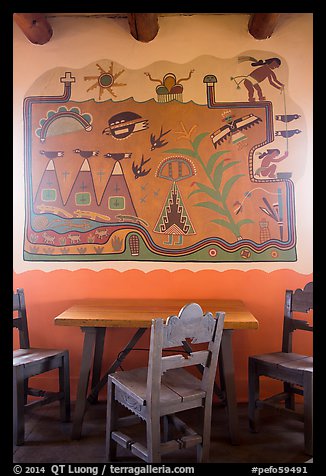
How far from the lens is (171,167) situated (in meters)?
3.54

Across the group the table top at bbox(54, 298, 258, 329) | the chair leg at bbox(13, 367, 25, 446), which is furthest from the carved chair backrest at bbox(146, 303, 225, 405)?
the chair leg at bbox(13, 367, 25, 446)

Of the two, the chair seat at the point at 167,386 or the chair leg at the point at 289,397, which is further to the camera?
the chair leg at the point at 289,397

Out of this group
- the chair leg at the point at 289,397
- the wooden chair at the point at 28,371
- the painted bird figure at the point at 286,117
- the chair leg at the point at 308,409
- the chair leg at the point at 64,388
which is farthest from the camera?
the painted bird figure at the point at 286,117

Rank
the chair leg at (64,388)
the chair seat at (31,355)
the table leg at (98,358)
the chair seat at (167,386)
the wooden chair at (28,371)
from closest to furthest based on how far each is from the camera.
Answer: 1. the chair seat at (167,386)
2. the wooden chair at (28,371)
3. the chair seat at (31,355)
4. the chair leg at (64,388)
5. the table leg at (98,358)

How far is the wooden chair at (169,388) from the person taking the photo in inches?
85.0

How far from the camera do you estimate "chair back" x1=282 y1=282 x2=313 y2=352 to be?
310 cm

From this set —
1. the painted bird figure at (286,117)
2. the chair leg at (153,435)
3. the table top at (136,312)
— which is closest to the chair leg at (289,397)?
the table top at (136,312)

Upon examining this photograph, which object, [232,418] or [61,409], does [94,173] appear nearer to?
[61,409]

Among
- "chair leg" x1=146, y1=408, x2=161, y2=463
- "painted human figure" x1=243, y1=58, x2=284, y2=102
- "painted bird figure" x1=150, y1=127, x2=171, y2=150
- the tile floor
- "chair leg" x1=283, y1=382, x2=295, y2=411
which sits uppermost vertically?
"painted human figure" x1=243, y1=58, x2=284, y2=102

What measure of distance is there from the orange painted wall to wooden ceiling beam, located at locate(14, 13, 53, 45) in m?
Result: 1.96

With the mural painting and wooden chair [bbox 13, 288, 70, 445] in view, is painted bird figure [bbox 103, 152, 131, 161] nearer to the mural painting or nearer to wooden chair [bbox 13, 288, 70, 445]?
the mural painting

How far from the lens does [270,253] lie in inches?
138

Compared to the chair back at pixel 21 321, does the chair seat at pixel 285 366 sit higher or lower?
lower

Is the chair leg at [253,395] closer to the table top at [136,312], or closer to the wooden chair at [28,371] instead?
the table top at [136,312]
